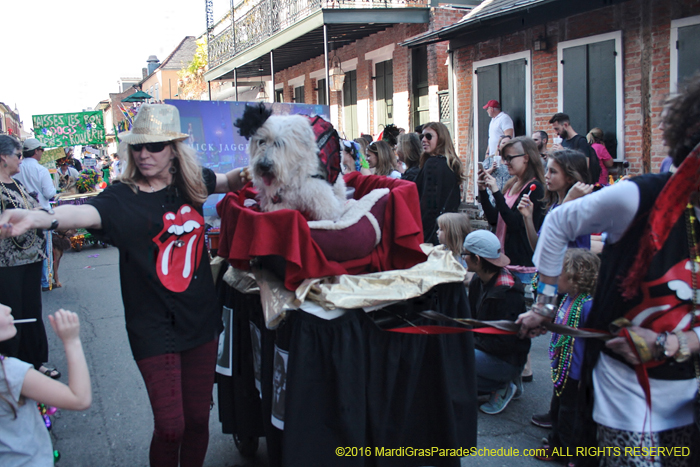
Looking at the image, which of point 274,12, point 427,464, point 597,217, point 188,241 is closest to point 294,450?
point 427,464

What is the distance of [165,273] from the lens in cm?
246

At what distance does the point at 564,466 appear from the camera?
3.15 metres

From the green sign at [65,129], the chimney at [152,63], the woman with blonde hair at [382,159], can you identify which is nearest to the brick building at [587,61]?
the woman with blonde hair at [382,159]

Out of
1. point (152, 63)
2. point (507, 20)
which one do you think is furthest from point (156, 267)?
point (152, 63)

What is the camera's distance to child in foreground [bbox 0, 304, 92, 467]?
194cm

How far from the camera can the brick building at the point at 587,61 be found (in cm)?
779

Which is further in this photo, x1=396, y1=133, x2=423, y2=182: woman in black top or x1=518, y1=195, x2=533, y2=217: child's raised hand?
x1=396, y1=133, x2=423, y2=182: woman in black top

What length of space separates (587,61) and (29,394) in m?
9.09

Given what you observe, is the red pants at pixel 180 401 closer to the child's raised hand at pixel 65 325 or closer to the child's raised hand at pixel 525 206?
the child's raised hand at pixel 65 325

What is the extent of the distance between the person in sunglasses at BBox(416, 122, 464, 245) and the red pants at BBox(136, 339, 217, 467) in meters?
3.07

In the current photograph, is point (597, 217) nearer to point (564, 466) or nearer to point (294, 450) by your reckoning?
point (294, 450)

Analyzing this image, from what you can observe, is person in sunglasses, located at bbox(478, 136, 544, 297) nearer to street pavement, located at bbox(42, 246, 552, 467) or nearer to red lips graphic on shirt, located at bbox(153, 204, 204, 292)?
street pavement, located at bbox(42, 246, 552, 467)

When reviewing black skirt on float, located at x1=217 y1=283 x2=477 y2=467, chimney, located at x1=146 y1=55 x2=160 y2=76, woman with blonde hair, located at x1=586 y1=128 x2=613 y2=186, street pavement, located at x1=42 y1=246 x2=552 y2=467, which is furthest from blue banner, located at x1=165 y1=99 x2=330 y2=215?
chimney, located at x1=146 y1=55 x2=160 y2=76

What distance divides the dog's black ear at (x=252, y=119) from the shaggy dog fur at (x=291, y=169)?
22 mm
